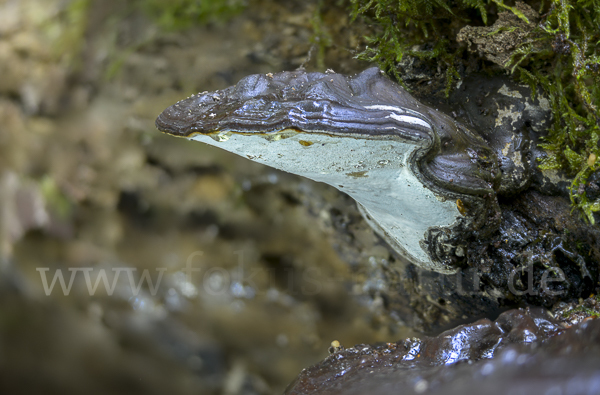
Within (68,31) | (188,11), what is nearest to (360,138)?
(188,11)

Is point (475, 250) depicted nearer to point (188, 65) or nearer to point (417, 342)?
point (417, 342)

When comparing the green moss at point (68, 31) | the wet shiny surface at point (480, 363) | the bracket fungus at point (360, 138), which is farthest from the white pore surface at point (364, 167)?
the green moss at point (68, 31)

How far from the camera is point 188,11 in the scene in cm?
161

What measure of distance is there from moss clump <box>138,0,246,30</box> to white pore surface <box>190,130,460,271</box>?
0.87 meters

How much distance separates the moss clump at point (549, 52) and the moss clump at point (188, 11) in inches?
22.0

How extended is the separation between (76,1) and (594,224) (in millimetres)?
2122

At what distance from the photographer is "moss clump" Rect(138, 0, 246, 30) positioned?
1.53 meters

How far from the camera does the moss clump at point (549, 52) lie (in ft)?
3.30

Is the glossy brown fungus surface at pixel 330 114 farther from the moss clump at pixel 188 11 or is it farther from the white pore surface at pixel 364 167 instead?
the moss clump at pixel 188 11

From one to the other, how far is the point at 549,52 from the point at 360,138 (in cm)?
62

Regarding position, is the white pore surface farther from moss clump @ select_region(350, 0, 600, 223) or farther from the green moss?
the green moss

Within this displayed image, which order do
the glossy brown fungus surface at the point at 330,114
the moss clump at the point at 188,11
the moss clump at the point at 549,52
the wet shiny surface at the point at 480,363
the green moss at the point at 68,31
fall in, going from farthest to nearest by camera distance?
the green moss at the point at 68,31, the moss clump at the point at 188,11, the moss clump at the point at 549,52, the glossy brown fungus surface at the point at 330,114, the wet shiny surface at the point at 480,363

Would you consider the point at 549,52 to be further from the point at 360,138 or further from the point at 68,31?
the point at 68,31

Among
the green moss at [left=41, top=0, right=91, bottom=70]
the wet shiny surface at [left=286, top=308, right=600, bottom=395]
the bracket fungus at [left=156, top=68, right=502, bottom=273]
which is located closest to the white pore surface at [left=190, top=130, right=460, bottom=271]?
the bracket fungus at [left=156, top=68, right=502, bottom=273]
